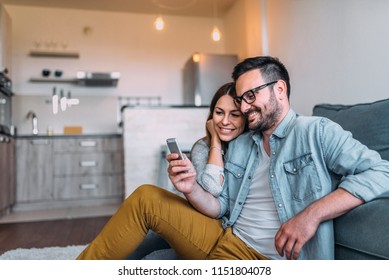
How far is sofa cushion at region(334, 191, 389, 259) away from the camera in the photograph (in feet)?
2.50

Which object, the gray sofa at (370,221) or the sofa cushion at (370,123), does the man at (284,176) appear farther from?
the sofa cushion at (370,123)

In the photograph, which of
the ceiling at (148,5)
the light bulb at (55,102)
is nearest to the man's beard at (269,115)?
the ceiling at (148,5)

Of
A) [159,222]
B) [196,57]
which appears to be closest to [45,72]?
[196,57]

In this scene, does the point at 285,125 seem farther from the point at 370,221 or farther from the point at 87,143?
the point at 87,143

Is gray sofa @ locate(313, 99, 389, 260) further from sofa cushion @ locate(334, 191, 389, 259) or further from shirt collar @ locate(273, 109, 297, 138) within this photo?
shirt collar @ locate(273, 109, 297, 138)

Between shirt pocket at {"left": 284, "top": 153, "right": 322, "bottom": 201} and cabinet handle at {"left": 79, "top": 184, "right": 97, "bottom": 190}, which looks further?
cabinet handle at {"left": 79, "top": 184, "right": 97, "bottom": 190}

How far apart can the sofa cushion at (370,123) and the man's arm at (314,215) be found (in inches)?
13.1

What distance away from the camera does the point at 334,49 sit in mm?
2330

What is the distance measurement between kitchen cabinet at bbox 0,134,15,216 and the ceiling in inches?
73.5

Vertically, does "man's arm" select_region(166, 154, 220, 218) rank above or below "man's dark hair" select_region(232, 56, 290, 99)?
below

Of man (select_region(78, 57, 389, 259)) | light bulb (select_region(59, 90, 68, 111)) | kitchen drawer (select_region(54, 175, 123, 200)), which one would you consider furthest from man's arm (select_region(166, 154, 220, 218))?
light bulb (select_region(59, 90, 68, 111))

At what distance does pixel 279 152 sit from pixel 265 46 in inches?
110

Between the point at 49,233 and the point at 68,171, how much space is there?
1.55m
